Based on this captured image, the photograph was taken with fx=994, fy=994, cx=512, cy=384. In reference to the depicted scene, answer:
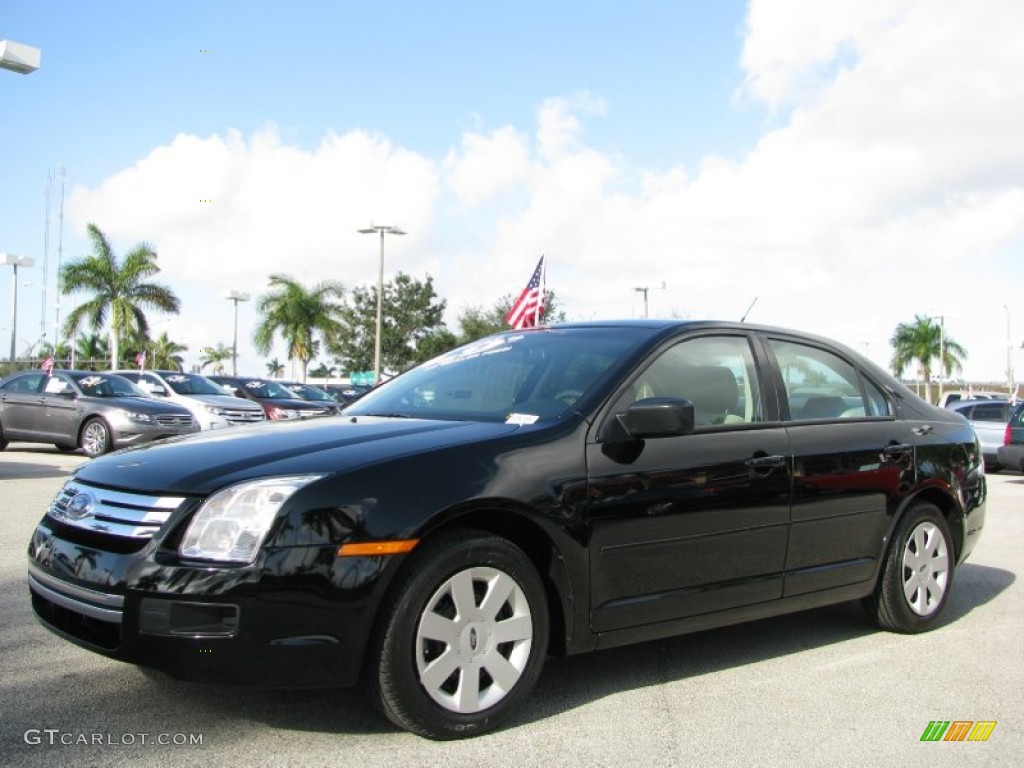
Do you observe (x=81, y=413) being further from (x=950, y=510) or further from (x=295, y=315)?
(x=295, y=315)

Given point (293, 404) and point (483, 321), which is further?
point (483, 321)

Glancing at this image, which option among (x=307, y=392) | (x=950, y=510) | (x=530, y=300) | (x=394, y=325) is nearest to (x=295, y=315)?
(x=394, y=325)

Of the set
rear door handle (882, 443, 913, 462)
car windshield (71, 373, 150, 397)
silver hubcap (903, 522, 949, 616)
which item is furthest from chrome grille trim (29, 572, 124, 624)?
car windshield (71, 373, 150, 397)

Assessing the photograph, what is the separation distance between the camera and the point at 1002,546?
8336mm

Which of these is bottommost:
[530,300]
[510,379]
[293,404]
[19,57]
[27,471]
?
[27,471]

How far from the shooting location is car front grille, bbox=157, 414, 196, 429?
51.5 feet

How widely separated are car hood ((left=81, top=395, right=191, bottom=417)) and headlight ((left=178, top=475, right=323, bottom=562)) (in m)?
13.1

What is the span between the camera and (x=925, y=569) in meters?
5.31

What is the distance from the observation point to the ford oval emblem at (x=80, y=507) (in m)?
3.53

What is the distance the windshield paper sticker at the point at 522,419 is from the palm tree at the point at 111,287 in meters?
39.4

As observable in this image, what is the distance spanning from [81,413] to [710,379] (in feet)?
44.2

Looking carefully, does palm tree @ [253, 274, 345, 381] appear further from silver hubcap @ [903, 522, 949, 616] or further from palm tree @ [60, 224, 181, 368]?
silver hubcap @ [903, 522, 949, 616]

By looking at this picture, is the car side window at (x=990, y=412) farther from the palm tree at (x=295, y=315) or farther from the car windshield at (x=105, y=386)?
the palm tree at (x=295, y=315)

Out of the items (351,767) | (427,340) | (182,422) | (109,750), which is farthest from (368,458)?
(427,340)
